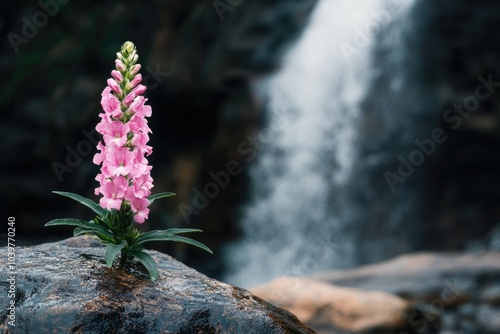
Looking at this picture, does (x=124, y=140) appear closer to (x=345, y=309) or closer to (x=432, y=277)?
(x=345, y=309)

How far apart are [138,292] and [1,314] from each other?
0.53m

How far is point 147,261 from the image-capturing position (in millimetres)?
3035

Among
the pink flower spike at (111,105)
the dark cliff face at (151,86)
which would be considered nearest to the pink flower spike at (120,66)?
the pink flower spike at (111,105)

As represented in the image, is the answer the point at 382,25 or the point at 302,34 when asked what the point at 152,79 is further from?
the point at 382,25

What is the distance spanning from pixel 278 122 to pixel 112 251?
10.9 metres

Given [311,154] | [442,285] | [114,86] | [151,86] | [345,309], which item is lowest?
[114,86]

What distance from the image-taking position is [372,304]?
25.4ft

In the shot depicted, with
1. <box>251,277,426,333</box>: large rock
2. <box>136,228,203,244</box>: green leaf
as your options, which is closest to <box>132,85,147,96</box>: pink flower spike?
<box>136,228,203,244</box>: green leaf

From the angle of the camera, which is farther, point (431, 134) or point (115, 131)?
point (431, 134)

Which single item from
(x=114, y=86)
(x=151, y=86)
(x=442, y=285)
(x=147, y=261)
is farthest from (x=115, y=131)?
(x=151, y=86)

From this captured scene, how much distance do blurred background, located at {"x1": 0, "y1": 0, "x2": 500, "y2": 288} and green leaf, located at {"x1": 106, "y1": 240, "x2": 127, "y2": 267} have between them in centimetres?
1015

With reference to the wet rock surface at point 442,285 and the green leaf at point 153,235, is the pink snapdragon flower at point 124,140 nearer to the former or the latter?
the green leaf at point 153,235

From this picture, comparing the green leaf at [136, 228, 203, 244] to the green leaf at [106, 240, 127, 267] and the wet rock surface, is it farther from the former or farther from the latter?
the wet rock surface

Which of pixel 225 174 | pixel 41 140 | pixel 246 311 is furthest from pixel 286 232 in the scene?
pixel 246 311
